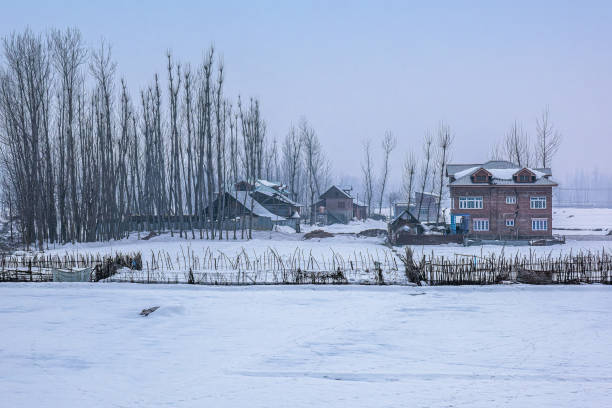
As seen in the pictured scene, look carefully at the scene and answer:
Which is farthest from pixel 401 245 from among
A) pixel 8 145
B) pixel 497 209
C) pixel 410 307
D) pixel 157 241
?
pixel 8 145

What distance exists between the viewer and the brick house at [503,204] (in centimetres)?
3794

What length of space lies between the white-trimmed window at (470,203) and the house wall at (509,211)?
0.25m

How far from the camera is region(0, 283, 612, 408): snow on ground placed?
7230 mm

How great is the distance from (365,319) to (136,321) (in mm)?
5464

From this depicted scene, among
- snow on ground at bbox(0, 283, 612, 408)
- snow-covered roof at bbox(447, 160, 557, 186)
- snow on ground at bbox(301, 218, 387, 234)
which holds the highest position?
snow-covered roof at bbox(447, 160, 557, 186)

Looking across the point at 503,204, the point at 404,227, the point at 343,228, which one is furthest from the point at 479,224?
the point at 343,228

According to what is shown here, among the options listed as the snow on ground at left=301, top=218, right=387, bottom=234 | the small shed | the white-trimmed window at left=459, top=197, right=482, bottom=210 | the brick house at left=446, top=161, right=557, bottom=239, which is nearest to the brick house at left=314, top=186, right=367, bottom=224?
the snow on ground at left=301, top=218, right=387, bottom=234

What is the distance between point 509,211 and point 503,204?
0.68 metres

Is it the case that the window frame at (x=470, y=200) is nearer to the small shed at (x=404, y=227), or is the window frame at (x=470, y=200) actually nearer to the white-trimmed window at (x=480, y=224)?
the white-trimmed window at (x=480, y=224)

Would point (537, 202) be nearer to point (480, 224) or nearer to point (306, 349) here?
point (480, 224)

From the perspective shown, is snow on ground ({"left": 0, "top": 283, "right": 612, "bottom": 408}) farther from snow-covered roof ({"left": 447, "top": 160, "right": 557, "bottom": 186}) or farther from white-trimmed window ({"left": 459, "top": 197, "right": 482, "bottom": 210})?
snow-covered roof ({"left": 447, "top": 160, "right": 557, "bottom": 186})

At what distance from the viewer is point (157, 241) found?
34.4 metres

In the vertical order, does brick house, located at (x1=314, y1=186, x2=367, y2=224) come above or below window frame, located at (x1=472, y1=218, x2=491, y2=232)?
above

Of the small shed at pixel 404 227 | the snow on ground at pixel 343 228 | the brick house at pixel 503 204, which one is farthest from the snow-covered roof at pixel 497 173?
the snow on ground at pixel 343 228
